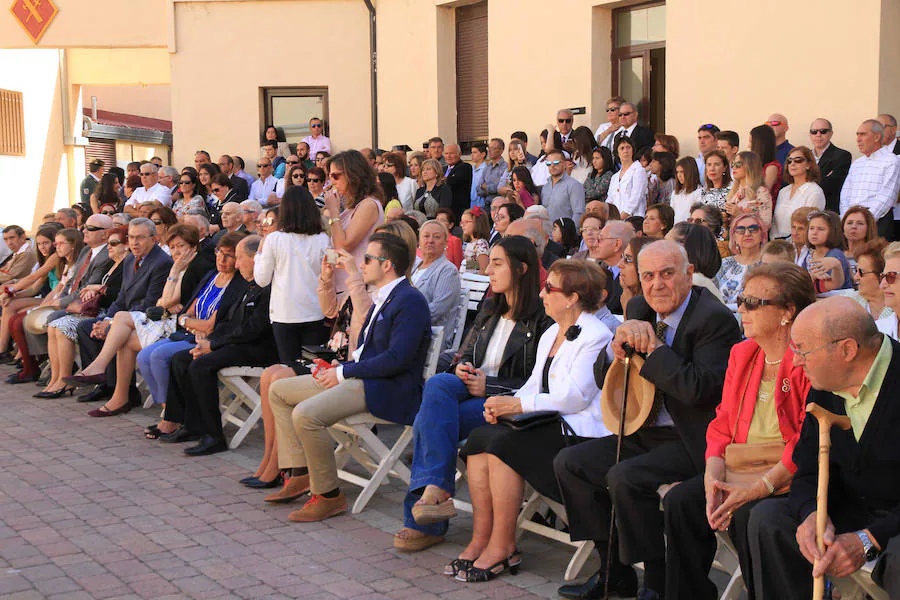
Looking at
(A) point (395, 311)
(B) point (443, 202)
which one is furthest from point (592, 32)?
(A) point (395, 311)

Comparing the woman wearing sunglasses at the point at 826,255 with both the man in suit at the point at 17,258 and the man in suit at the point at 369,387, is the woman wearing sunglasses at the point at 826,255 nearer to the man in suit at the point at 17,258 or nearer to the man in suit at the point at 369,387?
the man in suit at the point at 369,387

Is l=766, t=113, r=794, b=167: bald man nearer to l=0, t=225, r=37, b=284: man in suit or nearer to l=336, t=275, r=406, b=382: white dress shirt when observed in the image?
l=336, t=275, r=406, b=382: white dress shirt

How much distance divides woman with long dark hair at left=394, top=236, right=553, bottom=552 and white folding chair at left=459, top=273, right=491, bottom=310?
1349 mm

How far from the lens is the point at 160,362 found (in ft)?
27.4

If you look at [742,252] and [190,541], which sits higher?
[742,252]

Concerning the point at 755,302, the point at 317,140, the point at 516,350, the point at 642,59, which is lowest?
the point at 516,350

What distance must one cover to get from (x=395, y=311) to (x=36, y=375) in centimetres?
602

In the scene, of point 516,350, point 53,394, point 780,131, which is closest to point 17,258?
point 53,394

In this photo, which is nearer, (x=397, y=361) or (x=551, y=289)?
(x=551, y=289)

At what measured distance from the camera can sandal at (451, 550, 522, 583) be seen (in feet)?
16.7

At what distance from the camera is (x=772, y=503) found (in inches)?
160

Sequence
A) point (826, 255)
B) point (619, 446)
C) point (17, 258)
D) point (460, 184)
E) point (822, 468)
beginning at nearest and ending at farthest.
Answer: point (822, 468)
point (619, 446)
point (826, 255)
point (17, 258)
point (460, 184)

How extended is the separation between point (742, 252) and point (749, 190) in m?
1.69

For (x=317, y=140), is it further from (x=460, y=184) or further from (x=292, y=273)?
(x=292, y=273)
